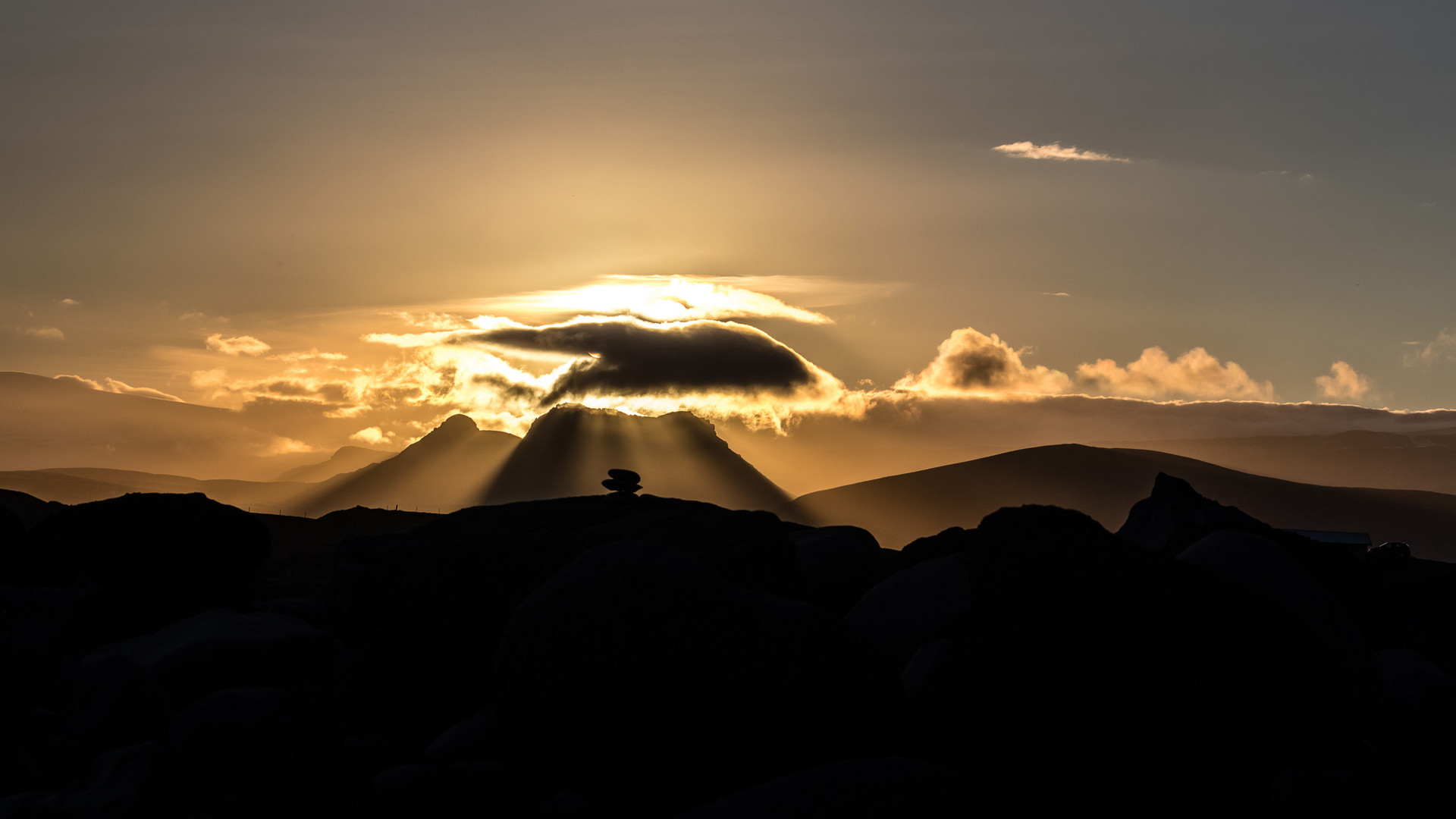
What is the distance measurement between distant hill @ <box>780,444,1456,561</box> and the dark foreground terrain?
140 metres

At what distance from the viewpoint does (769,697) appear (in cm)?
803

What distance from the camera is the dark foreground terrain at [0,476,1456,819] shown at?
7977 mm

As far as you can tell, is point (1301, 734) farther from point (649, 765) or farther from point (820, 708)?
point (649, 765)

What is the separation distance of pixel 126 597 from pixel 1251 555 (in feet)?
44.8

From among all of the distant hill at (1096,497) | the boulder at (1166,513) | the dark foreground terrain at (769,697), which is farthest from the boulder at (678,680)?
the distant hill at (1096,497)

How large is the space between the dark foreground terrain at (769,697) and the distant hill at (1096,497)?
139928 millimetres

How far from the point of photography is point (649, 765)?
7.96 meters

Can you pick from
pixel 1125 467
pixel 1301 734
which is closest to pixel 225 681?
pixel 1301 734

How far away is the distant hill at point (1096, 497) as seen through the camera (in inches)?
5935

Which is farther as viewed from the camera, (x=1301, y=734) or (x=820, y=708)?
(x=1301, y=734)

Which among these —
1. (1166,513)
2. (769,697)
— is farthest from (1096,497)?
(769,697)

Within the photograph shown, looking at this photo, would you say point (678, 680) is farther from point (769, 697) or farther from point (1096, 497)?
point (1096, 497)

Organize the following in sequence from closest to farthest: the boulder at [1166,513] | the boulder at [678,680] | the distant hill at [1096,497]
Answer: the boulder at [678,680] → the boulder at [1166,513] → the distant hill at [1096,497]

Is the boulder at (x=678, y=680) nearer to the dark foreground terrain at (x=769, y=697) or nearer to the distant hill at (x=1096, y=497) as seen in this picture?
the dark foreground terrain at (x=769, y=697)
